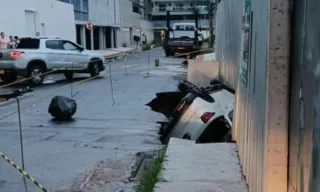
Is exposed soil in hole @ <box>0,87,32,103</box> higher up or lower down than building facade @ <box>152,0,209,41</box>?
lower down

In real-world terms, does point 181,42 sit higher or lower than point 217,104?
higher

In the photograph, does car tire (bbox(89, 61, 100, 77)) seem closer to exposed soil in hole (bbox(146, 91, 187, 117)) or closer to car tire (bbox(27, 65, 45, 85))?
car tire (bbox(27, 65, 45, 85))

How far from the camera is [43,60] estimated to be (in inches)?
787

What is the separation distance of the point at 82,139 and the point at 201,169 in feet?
14.4

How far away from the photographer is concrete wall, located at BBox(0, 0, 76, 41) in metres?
28.7

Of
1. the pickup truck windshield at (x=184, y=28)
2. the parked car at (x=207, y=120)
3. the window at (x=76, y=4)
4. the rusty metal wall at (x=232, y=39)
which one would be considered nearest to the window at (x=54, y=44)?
the rusty metal wall at (x=232, y=39)

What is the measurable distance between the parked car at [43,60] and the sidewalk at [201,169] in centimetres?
1373

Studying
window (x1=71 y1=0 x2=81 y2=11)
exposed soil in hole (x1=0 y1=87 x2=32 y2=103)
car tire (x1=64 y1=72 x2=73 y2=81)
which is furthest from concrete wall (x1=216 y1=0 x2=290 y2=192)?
window (x1=71 y1=0 x2=81 y2=11)

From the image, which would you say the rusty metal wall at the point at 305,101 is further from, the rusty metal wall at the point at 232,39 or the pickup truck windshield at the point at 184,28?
the pickup truck windshield at the point at 184,28

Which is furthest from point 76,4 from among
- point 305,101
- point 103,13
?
point 305,101

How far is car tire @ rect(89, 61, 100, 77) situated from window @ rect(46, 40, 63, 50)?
5.80 feet

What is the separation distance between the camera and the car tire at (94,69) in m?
22.0

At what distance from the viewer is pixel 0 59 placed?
19266 mm

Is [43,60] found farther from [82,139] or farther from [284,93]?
[284,93]
